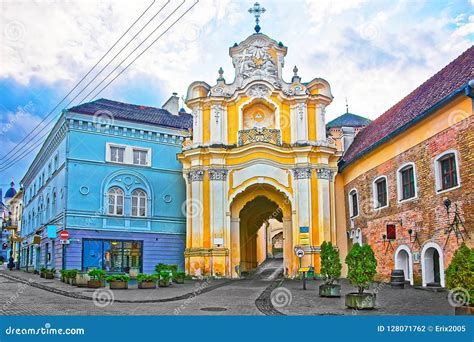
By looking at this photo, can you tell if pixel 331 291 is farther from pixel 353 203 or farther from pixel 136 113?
pixel 136 113

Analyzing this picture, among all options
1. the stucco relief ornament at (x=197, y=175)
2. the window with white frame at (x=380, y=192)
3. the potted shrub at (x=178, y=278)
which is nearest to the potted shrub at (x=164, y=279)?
the potted shrub at (x=178, y=278)

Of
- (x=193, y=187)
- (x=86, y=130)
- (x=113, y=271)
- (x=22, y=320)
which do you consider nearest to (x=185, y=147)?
(x=193, y=187)

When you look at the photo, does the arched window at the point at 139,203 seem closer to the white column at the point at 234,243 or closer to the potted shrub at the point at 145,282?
the white column at the point at 234,243

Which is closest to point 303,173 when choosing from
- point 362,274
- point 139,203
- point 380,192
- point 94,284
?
point 380,192

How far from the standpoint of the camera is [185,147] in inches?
1305

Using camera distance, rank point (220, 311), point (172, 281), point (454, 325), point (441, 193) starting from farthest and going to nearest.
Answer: point (172, 281) → point (441, 193) → point (220, 311) → point (454, 325)

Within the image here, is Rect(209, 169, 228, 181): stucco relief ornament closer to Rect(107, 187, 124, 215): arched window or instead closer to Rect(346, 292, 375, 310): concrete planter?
Rect(107, 187, 124, 215): arched window

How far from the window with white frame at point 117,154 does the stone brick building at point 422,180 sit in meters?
14.2

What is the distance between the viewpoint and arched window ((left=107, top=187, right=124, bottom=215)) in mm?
33281

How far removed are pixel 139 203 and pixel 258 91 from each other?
33.5ft

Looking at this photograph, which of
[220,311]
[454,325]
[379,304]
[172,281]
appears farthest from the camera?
[172,281]

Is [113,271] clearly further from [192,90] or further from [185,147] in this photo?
[192,90]

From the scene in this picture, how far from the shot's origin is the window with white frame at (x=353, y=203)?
31578 millimetres

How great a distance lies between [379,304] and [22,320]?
34.1 ft
